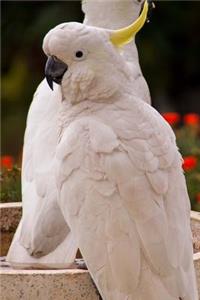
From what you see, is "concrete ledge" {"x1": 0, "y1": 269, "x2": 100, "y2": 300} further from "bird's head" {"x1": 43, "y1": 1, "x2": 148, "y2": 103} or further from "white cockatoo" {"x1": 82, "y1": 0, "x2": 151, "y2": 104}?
"white cockatoo" {"x1": 82, "y1": 0, "x2": 151, "y2": 104}

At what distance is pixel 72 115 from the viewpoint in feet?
8.18

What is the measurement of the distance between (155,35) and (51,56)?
4.74 meters

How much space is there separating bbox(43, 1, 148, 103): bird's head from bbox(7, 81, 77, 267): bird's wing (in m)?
0.16

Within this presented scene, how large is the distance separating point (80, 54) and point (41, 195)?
0.47 m

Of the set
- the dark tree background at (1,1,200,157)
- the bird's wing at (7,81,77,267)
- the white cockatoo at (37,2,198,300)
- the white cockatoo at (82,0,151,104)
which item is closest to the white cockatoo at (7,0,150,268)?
the bird's wing at (7,81,77,267)

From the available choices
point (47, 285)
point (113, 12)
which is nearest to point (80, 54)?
point (47, 285)

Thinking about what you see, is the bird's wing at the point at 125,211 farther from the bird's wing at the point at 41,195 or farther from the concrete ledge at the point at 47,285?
the bird's wing at the point at 41,195

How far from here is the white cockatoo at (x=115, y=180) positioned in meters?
2.40

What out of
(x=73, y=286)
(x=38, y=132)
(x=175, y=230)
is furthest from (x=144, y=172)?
(x=38, y=132)

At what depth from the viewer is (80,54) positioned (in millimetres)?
2443

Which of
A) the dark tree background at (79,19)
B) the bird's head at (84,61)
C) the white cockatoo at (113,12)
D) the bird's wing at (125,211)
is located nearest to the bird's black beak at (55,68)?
the bird's head at (84,61)

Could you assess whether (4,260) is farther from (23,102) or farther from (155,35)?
(23,102)

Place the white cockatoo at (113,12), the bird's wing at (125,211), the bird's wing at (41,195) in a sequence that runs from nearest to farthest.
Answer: the bird's wing at (125,211)
the bird's wing at (41,195)
the white cockatoo at (113,12)

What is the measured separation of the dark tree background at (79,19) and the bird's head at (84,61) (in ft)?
14.5
